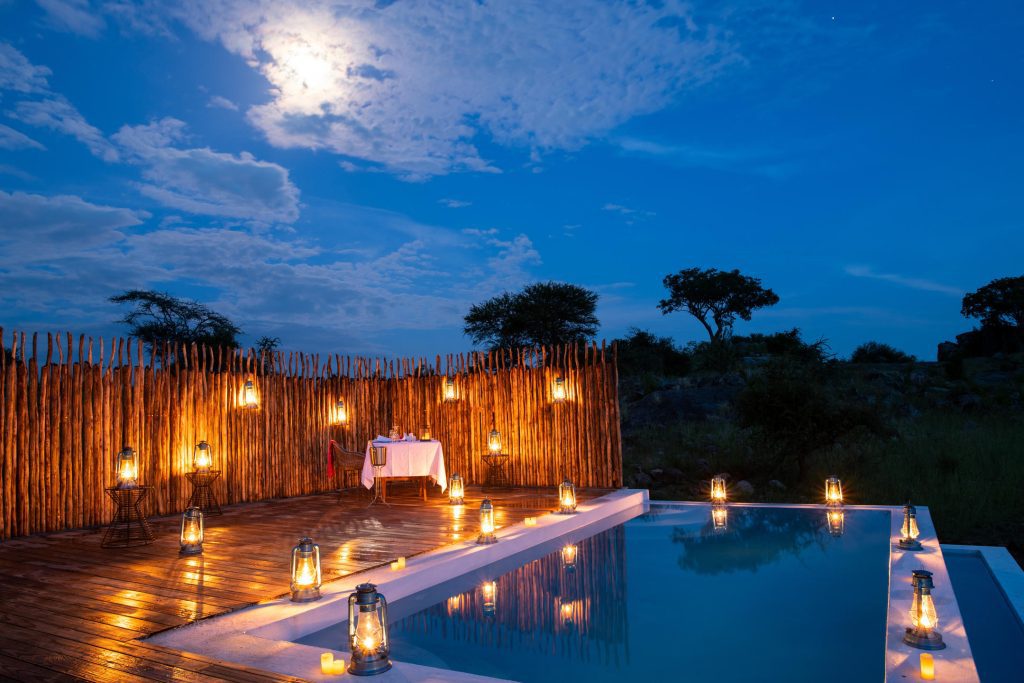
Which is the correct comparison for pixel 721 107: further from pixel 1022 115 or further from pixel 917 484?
pixel 917 484

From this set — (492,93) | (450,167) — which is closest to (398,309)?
(450,167)

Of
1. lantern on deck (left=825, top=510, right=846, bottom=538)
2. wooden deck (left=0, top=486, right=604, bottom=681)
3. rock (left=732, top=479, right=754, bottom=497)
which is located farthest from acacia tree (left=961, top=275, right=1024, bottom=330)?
wooden deck (left=0, top=486, right=604, bottom=681)

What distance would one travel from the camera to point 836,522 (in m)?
6.83

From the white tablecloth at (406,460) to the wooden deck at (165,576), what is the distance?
0.36 metres

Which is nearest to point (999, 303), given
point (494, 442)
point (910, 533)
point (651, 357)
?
point (651, 357)

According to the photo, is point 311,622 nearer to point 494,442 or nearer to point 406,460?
point 406,460

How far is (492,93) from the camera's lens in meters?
14.2

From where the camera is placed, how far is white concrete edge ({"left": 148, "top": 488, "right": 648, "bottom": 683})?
2840mm

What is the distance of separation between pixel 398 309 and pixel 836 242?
50.5ft

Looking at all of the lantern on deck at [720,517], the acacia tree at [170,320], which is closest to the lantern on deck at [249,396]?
the lantern on deck at [720,517]

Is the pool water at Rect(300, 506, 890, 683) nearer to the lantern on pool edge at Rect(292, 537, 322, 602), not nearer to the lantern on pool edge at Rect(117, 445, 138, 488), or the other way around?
the lantern on pool edge at Rect(292, 537, 322, 602)

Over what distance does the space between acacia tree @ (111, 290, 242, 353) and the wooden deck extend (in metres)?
15.6

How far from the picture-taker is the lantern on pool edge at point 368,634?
279cm

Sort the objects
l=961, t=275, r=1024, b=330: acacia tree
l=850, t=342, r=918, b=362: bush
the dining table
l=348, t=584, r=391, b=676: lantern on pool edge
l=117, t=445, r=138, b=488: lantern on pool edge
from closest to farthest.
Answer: l=348, t=584, r=391, b=676: lantern on pool edge, l=117, t=445, r=138, b=488: lantern on pool edge, the dining table, l=961, t=275, r=1024, b=330: acacia tree, l=850, t=342, r=918, b=362: bush
